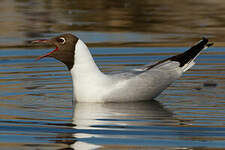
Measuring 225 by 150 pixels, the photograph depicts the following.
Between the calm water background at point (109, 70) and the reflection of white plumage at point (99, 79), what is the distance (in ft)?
0.52

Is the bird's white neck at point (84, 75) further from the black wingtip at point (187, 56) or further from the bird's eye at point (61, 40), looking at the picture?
the black wingtip at point (187, 56)

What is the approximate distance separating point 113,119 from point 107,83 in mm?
1260

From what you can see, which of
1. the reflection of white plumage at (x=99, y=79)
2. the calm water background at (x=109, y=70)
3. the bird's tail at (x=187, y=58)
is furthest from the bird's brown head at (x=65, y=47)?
the bird's tail at (x=187, y=58)

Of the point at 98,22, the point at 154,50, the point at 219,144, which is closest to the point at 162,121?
the point at 219,144

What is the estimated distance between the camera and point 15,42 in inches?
645

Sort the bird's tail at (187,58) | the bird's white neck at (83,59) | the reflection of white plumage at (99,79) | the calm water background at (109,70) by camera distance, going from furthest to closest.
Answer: the bird's tail at (187,58) → the bird's white neck at (83,59) → the reflection of white plumage at (99,79) → the calm water background at (109,70)

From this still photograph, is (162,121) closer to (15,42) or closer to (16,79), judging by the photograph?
(16,79)

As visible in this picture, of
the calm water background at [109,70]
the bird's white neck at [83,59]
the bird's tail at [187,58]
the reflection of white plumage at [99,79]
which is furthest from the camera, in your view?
the bird's tail at [187,58]

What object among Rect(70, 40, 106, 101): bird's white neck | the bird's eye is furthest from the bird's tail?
the bird's eye

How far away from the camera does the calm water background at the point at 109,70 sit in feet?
27.3

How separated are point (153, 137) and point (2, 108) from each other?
105 inches

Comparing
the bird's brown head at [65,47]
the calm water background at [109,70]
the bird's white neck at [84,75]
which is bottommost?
the calm water background at [109,70]

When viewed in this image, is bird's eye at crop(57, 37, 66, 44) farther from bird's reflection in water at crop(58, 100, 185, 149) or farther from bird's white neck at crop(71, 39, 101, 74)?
bird's reflection in water at crop(58, 100, 185, 149)

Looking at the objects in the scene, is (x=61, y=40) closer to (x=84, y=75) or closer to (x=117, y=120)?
(x=84, y=75)
